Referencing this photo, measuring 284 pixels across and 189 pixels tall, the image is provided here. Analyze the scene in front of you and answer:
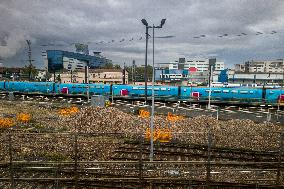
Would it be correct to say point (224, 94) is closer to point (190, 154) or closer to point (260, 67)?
point (190, 154)

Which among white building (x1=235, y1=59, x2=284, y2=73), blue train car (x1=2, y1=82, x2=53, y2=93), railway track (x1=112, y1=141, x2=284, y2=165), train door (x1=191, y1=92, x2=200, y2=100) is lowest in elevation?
railway track (x1=112, y1=141, x2=284, y2=165)

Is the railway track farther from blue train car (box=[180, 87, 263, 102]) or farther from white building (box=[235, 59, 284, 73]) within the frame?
white building (box=[235, 59, 284, 73])

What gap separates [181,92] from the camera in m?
42.9

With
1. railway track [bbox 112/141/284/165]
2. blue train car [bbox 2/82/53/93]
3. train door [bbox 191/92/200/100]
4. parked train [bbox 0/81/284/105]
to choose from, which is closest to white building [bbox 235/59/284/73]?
parked train [bbox 0/81/284/105]

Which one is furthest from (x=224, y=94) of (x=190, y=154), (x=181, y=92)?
(x=190, y=154)

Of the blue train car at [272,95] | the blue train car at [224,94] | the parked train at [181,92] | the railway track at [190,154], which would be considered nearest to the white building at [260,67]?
the blue train car at [272,95]

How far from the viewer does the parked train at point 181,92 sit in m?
39.2

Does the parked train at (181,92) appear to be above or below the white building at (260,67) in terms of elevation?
below

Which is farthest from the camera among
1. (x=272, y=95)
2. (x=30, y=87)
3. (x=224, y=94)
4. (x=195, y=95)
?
(x=30, y=87)

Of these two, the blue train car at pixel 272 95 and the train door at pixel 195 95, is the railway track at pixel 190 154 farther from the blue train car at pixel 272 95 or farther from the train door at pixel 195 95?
the blue train car at pixel 272 95

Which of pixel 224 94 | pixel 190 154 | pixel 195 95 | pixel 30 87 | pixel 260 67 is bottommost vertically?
pixel 190 154

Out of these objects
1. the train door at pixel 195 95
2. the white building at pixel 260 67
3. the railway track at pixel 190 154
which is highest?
the white building at pixel 260 67

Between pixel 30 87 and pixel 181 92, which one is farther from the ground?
pixel 30 87

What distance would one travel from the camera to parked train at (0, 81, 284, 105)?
129 feet
